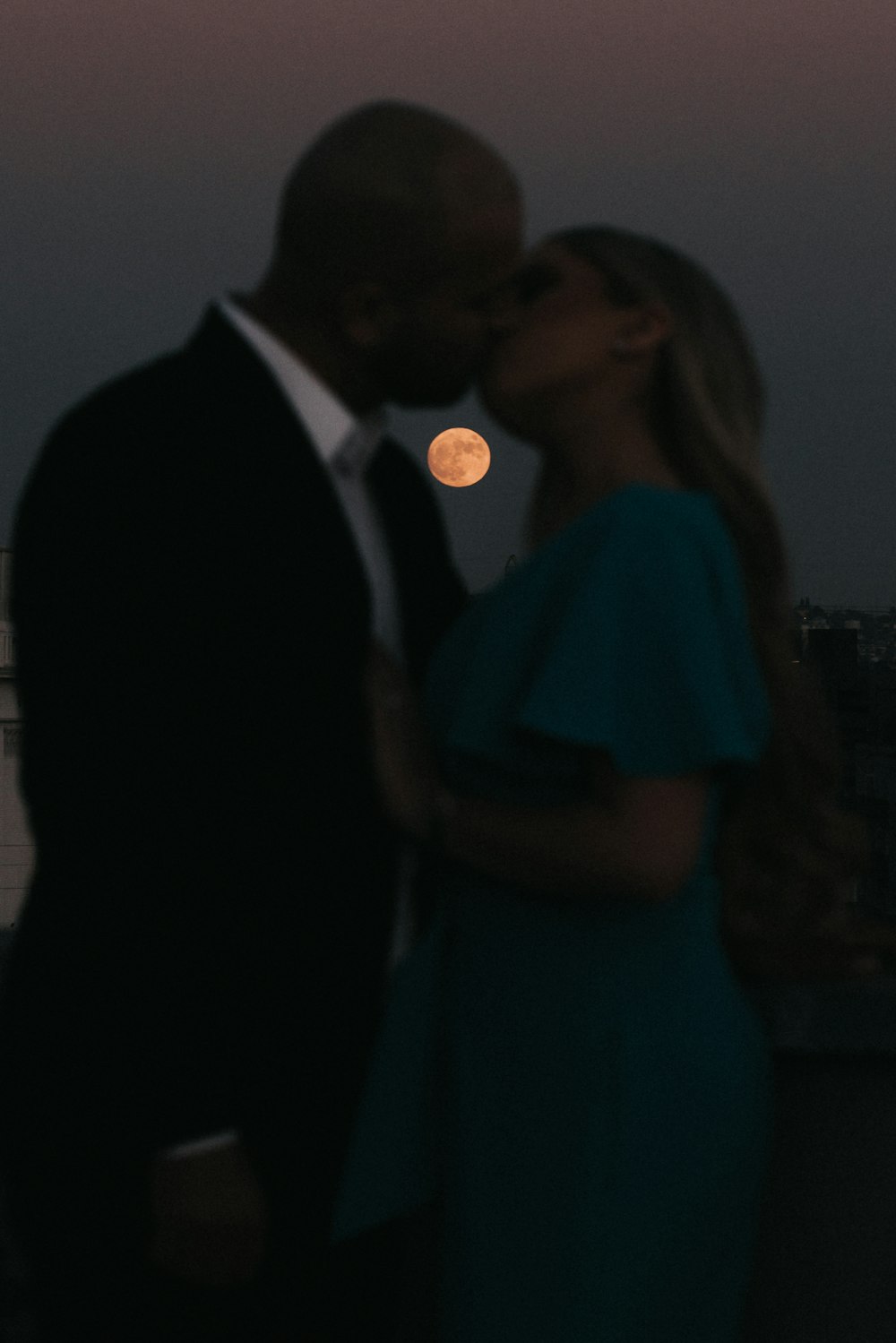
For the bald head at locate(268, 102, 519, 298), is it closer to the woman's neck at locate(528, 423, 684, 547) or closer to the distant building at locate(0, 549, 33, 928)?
the woman's neck at locate(528, 423, 684, 547)

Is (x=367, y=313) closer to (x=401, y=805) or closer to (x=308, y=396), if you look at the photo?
(x=308, y=396)

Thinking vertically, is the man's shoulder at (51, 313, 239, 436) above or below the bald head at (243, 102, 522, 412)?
below

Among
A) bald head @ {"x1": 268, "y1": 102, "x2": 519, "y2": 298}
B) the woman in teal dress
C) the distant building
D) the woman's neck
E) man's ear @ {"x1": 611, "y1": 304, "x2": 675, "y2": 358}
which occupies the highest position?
bald head @ {"x1": 268, "y1": 102, "x2": 519, "y2": 298}

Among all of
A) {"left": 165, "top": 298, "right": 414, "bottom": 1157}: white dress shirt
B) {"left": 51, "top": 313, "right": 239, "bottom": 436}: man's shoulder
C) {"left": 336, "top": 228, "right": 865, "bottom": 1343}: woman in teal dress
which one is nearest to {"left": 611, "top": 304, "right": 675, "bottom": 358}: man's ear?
{"left": 336, "top": 228, "right": 865, "bottom": 1343}: woman in teal dress

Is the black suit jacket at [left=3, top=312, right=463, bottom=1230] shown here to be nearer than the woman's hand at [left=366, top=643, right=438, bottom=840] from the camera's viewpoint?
Yes

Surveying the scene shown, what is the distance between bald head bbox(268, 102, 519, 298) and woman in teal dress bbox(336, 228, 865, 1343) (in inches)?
A: 7.1

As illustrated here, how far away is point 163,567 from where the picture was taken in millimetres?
2172

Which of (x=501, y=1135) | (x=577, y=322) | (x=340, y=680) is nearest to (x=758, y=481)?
(x=577, y=322)

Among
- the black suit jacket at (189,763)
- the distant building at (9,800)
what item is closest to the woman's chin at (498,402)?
the black suit jacket at (189,763)

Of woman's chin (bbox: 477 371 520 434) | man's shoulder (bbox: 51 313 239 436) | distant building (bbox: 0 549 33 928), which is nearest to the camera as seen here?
man's shoulder (bbox: 51 313 239 436)

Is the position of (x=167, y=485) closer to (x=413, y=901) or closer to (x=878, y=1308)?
(x=413, y=901)

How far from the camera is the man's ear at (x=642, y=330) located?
2.36 metres

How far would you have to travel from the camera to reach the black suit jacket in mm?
2164

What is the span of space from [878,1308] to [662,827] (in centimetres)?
141
